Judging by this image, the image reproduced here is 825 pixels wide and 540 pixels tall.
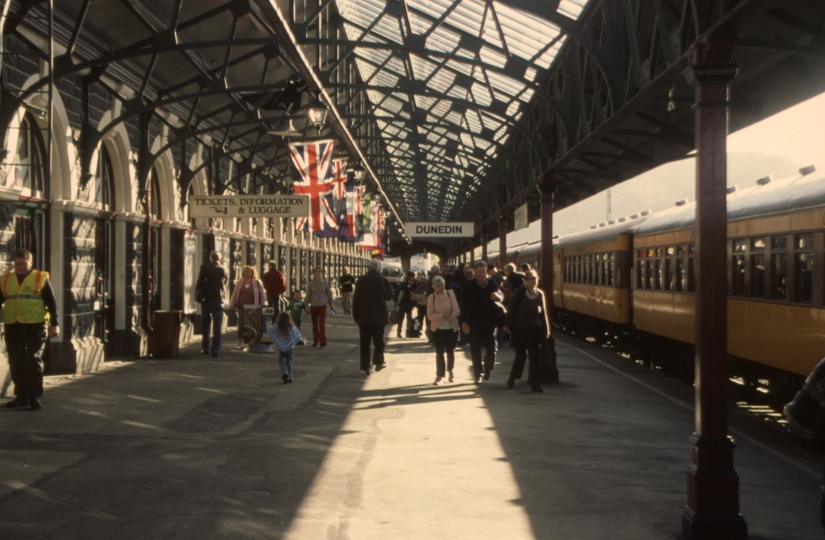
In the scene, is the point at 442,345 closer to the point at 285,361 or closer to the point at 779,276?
the point at 285,361

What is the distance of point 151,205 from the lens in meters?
19.8

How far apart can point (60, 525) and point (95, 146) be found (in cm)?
992

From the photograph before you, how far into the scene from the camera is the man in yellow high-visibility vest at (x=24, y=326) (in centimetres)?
1079

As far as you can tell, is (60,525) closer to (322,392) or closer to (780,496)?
(780,496)

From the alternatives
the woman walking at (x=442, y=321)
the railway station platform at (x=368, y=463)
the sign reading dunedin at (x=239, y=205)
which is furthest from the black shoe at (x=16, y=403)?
the sign reading dunedin at (x=239, y=205)

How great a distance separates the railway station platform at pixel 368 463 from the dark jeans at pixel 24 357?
0.25 metres

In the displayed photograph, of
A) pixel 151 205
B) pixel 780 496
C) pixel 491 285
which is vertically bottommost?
pixel 780 496

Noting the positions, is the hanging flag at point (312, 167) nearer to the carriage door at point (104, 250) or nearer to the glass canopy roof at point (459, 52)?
the glass canopy roof at point (459, 52)

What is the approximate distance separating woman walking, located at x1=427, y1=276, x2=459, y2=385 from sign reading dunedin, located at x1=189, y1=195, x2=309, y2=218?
629 centimetres

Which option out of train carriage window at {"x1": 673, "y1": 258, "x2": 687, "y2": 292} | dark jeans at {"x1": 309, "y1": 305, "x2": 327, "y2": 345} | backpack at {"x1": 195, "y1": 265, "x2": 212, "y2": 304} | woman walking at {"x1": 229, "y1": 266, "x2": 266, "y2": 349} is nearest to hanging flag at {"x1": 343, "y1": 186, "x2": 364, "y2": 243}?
dark jeans at {"x1": 309, "y1": 305, "x2": 327, "y2": 345}

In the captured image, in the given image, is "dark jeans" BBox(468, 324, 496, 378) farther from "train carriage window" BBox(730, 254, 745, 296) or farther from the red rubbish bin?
the red rubbish bin

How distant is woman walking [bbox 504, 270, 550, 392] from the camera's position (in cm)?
1327

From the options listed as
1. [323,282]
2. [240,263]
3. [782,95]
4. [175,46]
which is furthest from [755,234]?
[240,263]

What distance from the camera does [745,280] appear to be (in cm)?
1287
